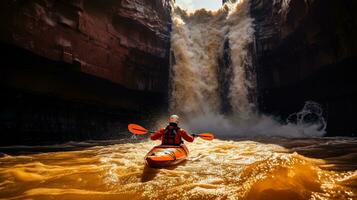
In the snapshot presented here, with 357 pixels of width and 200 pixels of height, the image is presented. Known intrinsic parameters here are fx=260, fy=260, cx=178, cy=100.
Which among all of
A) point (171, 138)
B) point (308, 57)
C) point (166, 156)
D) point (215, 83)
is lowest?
point (166, 156)

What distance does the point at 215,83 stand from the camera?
17.8 m

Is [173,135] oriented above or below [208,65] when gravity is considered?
below

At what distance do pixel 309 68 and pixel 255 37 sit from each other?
4.38m

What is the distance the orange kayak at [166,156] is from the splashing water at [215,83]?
11.4m

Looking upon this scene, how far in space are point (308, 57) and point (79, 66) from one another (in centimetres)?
1103

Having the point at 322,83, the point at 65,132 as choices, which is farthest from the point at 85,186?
the point at 322,83

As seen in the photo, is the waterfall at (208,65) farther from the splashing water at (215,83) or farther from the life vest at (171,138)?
the life vest at (171,138)

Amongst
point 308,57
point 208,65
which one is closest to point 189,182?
point 308,57

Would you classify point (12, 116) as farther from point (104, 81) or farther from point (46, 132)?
point (104, 81)

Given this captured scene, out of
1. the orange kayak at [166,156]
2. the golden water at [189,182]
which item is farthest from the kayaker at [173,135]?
the golden water at [189,182]

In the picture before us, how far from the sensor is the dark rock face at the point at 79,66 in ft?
30.8

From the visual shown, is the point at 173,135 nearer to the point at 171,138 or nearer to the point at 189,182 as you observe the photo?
the point at 171,138

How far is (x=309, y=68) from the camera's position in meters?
13.2

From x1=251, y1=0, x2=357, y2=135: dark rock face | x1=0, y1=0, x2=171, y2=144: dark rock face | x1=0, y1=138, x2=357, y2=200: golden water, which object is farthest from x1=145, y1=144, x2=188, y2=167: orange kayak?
x1=251, y1=0, x2=357, y2=135: dark rock face
